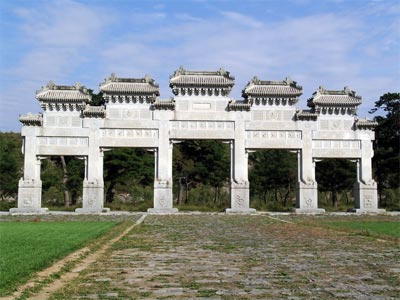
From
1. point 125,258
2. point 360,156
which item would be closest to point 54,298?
point 125,258

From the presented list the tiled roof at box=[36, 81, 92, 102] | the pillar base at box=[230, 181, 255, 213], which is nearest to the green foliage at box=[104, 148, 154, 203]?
the tiled roof at box=[36, 81, 92, 102]

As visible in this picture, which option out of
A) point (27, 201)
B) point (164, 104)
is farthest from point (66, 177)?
point (164, 104)

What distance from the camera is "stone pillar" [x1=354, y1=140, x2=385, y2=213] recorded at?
33000 mm

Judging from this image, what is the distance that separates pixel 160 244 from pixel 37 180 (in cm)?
2155

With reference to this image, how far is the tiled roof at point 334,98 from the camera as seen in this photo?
3331cm

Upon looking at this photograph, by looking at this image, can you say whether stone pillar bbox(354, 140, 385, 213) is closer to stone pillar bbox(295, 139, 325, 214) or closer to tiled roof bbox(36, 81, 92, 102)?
stone pillar bbox(295, 139, 325, 214)

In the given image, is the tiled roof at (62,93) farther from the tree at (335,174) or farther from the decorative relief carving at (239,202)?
the tree at (335,174)

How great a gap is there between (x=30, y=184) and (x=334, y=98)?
2172 cm

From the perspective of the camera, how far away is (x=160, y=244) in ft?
41.9

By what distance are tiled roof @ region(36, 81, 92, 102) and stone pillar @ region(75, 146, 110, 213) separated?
3.69 metres

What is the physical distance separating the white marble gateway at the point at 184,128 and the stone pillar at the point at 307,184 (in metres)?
0.07

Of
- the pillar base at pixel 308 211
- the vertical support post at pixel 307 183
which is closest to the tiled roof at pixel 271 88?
the vertical support post at pixel 307 183

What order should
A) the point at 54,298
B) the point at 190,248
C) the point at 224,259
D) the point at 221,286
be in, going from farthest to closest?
the point at 190,248 → the point at 224,259 → the point at 221,286 → the point at 54,298

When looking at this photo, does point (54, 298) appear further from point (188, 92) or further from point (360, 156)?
point (360, 156)
